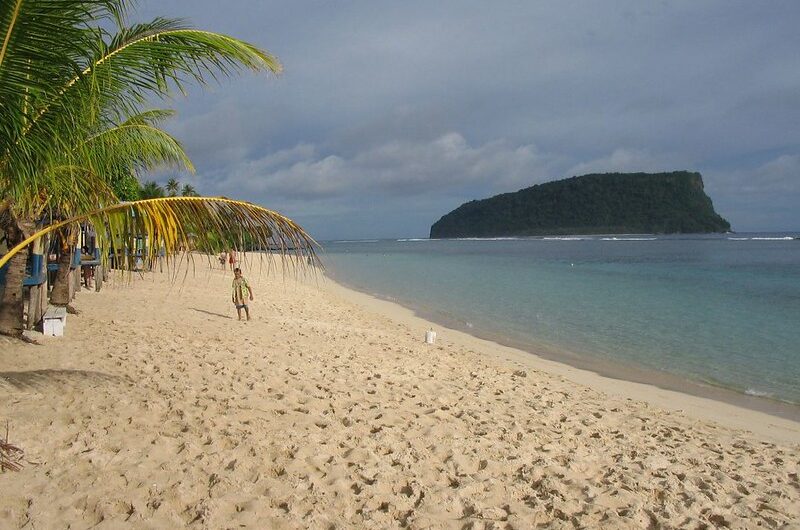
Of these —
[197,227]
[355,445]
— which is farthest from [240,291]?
[197,227]

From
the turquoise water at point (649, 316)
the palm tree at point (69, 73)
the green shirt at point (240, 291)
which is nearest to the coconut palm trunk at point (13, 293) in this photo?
the palm tree at point (69, 73)

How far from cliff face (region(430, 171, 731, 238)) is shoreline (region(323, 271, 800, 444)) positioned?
427 feet

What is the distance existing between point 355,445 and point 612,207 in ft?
466

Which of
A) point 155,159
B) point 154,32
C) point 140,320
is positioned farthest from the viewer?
point 140,320

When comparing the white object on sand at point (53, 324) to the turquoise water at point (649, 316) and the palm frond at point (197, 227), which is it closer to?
the palm frond at point (197, 227)

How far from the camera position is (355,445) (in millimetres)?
4641

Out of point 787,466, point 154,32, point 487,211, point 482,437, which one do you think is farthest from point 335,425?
point 487,211

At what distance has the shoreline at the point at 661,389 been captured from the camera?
6.95m

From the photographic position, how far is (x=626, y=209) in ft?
440

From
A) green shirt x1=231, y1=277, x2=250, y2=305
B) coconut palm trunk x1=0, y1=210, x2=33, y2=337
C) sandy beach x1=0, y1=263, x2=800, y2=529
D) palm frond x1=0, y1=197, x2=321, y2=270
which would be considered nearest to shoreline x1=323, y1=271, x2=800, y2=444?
sandy beach x1=0, y1=263, x2=800, y2=529

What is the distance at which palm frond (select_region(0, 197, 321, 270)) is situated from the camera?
3635 millimetres

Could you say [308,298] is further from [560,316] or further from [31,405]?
[31,405]

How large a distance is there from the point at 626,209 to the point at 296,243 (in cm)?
14214

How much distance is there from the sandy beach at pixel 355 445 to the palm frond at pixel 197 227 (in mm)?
1554
